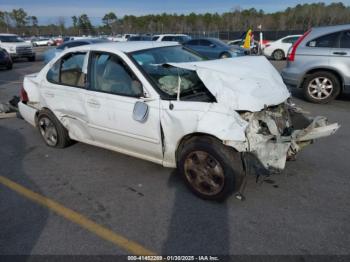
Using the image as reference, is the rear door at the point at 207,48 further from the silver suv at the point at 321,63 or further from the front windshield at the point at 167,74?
the front windshield at the point at 167,74

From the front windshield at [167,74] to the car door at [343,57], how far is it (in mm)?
4245

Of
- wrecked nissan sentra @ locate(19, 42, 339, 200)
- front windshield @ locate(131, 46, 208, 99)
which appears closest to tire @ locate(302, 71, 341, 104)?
wrecked nissan sentra @ locate(19, 42, 339, 200)

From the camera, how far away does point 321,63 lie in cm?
663

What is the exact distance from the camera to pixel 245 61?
376cm

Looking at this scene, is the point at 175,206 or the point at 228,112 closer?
the point at 228,112

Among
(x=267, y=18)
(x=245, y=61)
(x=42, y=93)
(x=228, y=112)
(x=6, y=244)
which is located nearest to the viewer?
(x=6, y=244)

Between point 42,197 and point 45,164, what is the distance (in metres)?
1.00

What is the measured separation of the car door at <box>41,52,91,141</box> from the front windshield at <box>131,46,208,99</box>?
3.04ft

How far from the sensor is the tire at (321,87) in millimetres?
6684

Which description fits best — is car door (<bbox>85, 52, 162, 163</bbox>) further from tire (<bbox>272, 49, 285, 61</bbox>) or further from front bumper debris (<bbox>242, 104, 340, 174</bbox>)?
tire (<bbox>272, 49, 285, 61</bbox>)

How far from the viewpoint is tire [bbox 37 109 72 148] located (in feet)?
15.1

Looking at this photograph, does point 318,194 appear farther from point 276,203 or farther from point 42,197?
point 42,197

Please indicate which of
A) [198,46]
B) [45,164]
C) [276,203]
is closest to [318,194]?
[276,203]

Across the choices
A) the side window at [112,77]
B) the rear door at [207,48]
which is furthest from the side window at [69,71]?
the rear door at [207,48]
